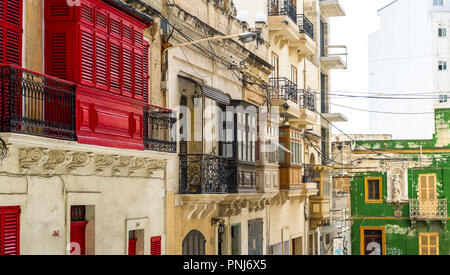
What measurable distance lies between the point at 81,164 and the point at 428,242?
1290 inches

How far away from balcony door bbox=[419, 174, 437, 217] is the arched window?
25496 millimetres

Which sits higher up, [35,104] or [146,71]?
[146,71]

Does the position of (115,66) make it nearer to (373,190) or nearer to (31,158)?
(31,158)

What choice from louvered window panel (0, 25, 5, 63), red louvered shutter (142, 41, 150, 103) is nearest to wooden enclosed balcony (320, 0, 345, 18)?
red louvered shutter (142, 41, 150, 103)

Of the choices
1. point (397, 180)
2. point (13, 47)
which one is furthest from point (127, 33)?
point (397, 180)

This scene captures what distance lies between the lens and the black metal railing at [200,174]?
53.1 ft

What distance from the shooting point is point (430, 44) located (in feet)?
170

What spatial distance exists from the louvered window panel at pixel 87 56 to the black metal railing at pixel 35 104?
45 cm

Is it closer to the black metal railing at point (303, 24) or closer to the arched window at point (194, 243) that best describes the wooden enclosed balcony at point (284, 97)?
the black metal railing at point (303, 24)

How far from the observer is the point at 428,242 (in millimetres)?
41219

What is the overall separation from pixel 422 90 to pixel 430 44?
353 cm

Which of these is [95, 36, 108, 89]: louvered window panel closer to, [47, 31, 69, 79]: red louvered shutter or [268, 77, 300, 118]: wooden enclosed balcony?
[47, 31, 69, 79]: red louvered shutter
